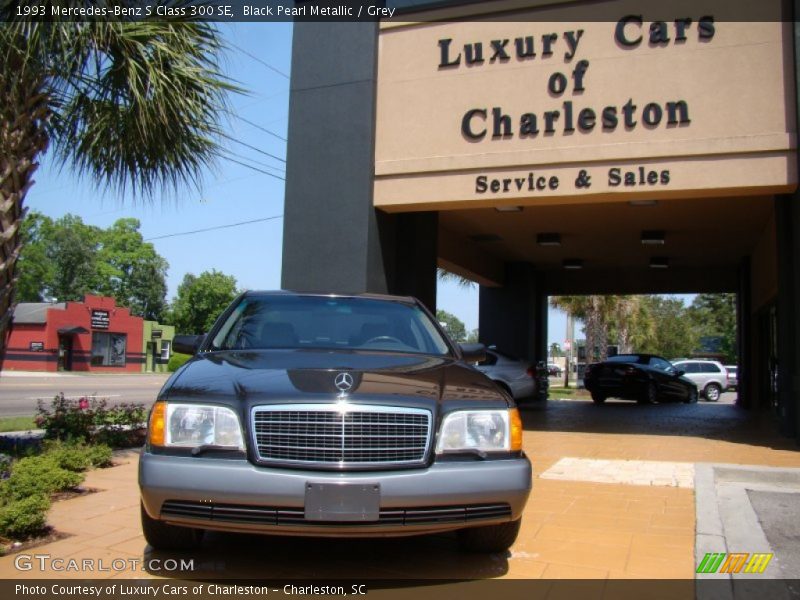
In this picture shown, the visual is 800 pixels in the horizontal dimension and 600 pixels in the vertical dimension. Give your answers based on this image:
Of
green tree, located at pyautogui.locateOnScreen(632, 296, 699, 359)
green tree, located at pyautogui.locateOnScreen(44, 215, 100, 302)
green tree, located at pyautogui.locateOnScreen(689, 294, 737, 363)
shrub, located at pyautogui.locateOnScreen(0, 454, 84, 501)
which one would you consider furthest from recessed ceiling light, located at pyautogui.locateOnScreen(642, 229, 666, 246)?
green tree, located at pyautogui.locateOnScreen(44, 215, 100, 302)

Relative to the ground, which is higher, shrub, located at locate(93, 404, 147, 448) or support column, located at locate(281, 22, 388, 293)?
support column, located at locate(281, 22, 388, 293)

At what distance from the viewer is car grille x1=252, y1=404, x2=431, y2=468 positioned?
11.3ft

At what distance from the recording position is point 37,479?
4918mm

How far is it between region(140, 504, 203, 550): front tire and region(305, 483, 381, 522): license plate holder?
3.00 feet

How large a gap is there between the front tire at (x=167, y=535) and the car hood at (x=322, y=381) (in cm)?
72

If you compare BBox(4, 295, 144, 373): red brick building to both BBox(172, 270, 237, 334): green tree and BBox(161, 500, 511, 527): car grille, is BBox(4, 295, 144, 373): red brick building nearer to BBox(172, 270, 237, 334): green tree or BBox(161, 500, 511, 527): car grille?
BBox(172, 270, 237, 334): green tree

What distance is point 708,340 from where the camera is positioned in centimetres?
6762

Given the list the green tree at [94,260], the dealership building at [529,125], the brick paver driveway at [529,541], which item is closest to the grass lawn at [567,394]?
the dealership building at [529,125]

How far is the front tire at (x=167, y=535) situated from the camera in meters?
3.85

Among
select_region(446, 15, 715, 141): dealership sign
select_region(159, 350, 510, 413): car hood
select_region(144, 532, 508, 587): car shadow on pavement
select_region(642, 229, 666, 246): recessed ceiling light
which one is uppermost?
select_region(446, 15, 715, 141): dealership sign

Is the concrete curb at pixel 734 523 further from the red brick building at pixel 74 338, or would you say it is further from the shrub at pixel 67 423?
the red brick building at pixel 74 338

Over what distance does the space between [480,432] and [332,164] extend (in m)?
7.22

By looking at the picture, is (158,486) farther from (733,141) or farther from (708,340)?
(708,340)

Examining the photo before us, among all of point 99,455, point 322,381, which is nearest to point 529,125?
point 99,455
